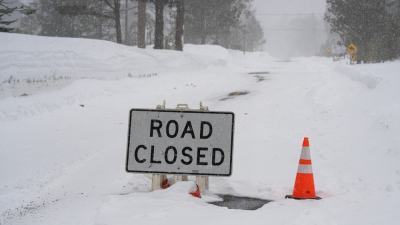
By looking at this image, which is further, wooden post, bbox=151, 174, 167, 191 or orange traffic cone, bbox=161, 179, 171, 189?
orange traffic cone, bbox=161, 179, 171, 189

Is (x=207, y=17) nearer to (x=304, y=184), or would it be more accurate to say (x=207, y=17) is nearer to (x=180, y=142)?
(x=304, y=184)

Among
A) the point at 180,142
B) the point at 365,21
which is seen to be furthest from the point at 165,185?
the point at 365,21

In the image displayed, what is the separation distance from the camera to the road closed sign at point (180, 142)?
491cm

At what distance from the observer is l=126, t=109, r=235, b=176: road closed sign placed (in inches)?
193

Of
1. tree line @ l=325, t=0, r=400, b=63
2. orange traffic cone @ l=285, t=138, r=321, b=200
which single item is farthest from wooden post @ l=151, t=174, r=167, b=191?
tree line @ l=325, t=0, r=400, b=63

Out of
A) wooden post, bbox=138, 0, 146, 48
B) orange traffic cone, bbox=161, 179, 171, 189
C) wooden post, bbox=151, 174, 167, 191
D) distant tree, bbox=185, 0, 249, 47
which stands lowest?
orange traffic cone, bbox=161, 179, 171, 189

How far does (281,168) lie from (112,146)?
3.63m

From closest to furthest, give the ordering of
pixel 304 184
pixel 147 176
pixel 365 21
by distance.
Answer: pixel 304 184 → pixel 147 176 → pixel 365 21

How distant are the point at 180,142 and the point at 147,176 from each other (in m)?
1.59

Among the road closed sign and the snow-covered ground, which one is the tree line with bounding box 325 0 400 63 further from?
the road closed sign

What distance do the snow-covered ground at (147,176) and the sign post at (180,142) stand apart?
413 mm

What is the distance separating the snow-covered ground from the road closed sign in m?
0.42

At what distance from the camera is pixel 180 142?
4.91 m

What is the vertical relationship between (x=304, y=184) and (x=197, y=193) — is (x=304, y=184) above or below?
above
